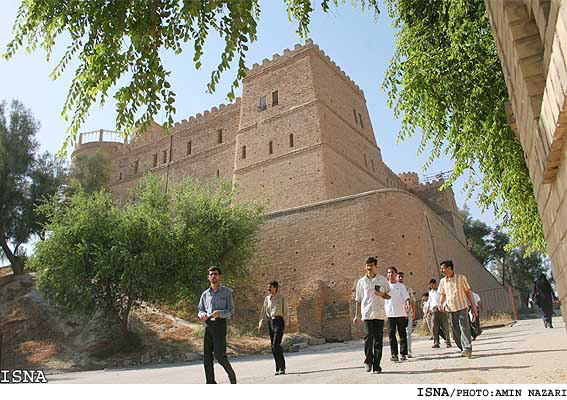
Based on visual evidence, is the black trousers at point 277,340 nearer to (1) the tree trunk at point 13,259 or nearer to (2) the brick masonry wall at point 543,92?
(2) the brick masonry wall at point 543,92

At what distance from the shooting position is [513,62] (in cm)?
296

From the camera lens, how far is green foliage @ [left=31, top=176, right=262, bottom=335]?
1512 centimetres

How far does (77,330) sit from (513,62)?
18.4m

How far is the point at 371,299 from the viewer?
602 centimetres

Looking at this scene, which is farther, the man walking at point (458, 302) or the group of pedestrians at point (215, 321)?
the man walking at point (458, 302)

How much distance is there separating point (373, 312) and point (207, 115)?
27.4 metres

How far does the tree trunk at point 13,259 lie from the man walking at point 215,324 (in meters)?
21.7

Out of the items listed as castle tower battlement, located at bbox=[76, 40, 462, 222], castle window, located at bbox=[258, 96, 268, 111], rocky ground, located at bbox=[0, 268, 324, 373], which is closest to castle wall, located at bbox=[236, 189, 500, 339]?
rocky ground, located at bbox=[0, 268, 324, 373]

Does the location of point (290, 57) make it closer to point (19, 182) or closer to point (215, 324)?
point (19, 182)

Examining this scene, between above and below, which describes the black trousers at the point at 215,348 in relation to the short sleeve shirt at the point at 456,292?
below

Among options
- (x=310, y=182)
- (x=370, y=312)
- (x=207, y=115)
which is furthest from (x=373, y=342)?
(x=207, y=115)

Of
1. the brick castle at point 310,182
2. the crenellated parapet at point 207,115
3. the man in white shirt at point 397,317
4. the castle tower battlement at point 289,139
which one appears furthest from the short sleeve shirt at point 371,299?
the crenellated parapet at point 207,115

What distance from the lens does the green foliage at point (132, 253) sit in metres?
15.1

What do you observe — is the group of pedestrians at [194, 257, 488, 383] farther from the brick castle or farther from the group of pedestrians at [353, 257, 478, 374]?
the brick castle
